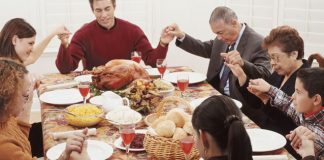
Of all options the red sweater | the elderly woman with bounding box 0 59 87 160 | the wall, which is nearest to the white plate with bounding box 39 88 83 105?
the red sweater

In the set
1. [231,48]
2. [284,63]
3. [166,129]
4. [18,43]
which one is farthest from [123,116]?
[231,48]

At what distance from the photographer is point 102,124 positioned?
264 centimetres

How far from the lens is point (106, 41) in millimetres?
3967

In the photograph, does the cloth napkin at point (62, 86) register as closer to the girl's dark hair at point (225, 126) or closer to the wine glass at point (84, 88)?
the wine glass at point (84, 88)

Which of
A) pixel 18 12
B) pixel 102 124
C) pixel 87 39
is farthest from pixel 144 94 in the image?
pixel 18 12

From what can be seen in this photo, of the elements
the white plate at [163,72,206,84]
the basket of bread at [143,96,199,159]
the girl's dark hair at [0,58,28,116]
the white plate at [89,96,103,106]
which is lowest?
the white plate at [163,72,206,84]

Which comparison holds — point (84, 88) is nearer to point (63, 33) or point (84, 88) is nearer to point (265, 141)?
point (63, 33)

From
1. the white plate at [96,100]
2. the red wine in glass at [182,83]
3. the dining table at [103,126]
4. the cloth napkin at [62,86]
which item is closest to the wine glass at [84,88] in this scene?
the white plate at [96,100]

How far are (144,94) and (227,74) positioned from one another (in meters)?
1.09

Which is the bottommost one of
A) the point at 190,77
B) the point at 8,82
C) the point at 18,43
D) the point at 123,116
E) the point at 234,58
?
the point at 190,77

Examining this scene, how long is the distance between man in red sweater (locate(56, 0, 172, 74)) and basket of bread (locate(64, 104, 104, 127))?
120 cm

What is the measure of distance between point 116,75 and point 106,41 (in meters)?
0.99

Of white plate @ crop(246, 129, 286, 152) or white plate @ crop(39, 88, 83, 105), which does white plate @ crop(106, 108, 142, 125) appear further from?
white plate @ crop(246, 129, 286, 152)

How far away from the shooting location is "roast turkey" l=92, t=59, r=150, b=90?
3035 mm
